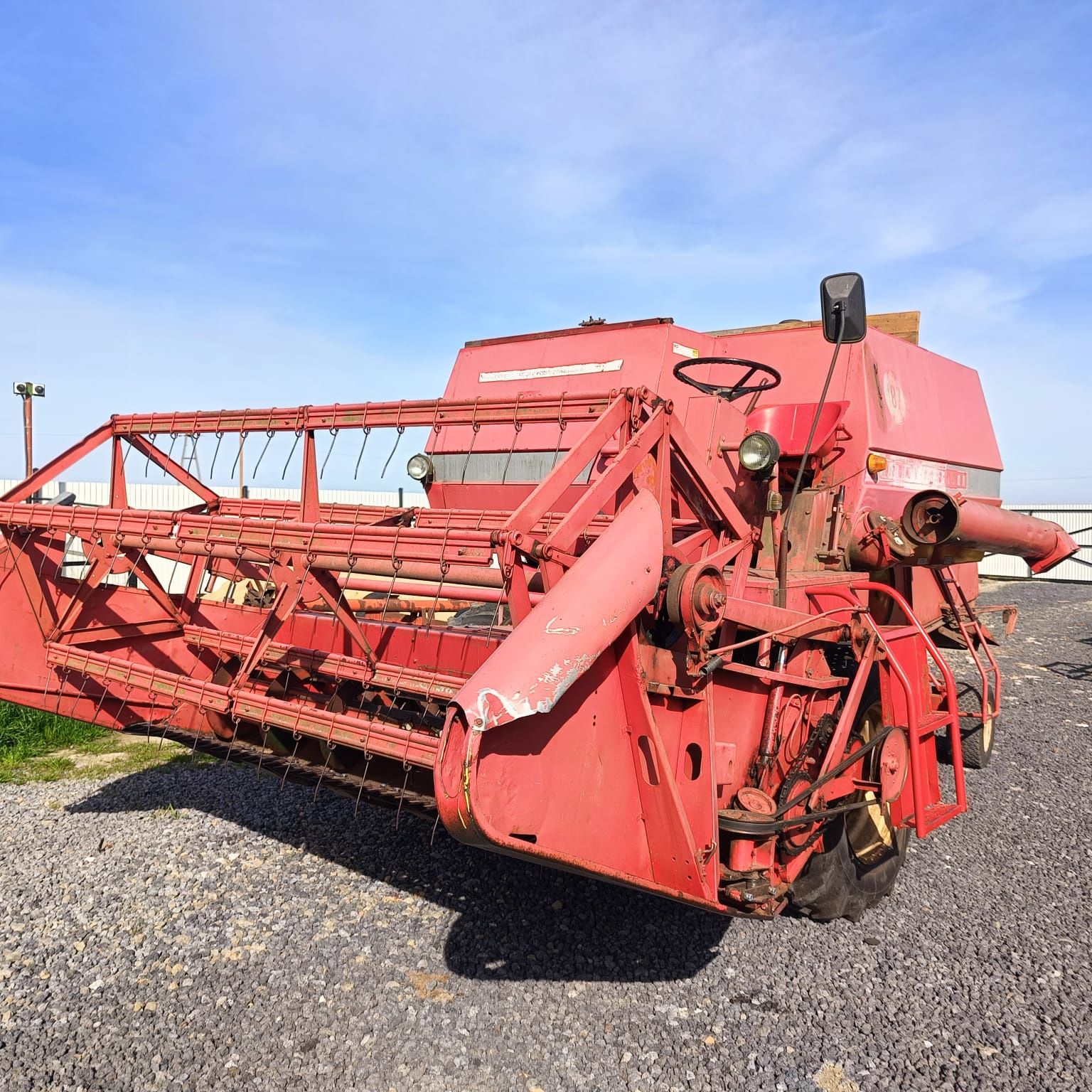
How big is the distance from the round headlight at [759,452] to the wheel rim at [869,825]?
3.88 feet

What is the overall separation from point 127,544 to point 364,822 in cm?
206

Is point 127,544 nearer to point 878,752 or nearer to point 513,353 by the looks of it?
point 513,353

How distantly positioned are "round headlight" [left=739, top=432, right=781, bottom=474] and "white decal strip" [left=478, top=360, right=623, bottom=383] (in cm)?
143

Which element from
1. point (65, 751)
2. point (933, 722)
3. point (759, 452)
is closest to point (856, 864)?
point (933, 722)

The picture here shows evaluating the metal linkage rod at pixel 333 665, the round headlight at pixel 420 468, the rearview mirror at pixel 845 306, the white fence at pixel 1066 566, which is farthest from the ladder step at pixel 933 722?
the white fence at pixel 1066 566

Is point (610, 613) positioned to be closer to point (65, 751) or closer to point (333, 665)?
point (333, 665)

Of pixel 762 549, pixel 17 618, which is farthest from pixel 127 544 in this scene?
pixel 762 549

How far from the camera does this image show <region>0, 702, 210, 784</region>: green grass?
19.9 ft

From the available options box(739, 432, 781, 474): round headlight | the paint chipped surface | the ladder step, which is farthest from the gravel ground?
box(739, 432, 781, 474): round headlight

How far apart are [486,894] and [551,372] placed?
9.78 feet

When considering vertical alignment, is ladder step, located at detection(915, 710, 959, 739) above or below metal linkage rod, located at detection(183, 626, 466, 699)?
below

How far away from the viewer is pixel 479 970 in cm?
332

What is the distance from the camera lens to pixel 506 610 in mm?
5578

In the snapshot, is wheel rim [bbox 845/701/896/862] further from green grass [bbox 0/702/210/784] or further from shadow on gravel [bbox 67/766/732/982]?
green grass [bbox 0/702/210/784]
